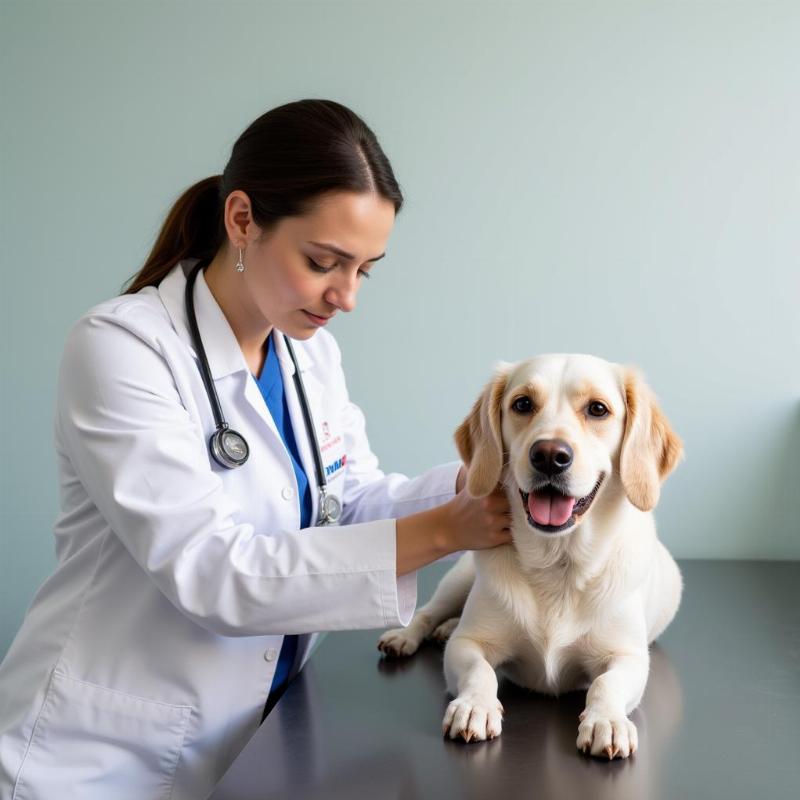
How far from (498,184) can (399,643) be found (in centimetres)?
147

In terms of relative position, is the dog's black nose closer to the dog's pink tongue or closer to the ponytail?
the dog's pink tongue

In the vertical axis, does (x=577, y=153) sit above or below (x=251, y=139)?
below

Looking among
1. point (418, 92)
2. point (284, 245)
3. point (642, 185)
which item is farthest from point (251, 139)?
point (642, 185)

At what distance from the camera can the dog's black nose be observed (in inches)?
49.6

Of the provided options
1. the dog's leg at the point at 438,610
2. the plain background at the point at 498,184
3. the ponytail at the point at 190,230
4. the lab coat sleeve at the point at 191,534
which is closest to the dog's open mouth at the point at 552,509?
the lab coat sleeve at the point at 191,534

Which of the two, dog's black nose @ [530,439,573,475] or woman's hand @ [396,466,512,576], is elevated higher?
dog's black nose @ [530,439,573,475]

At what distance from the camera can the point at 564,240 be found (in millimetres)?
2537

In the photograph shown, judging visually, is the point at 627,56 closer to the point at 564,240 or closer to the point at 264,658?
the point at 564,240

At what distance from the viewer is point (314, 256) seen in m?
1.41

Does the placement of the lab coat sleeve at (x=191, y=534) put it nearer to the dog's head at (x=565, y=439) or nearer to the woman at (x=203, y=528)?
the woman at (x=203, y=528)

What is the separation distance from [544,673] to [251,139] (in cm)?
98

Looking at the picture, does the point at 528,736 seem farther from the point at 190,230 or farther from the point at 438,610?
the point at 190,230

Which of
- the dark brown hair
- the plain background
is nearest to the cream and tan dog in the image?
the dark brown hair

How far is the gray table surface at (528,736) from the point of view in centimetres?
101
